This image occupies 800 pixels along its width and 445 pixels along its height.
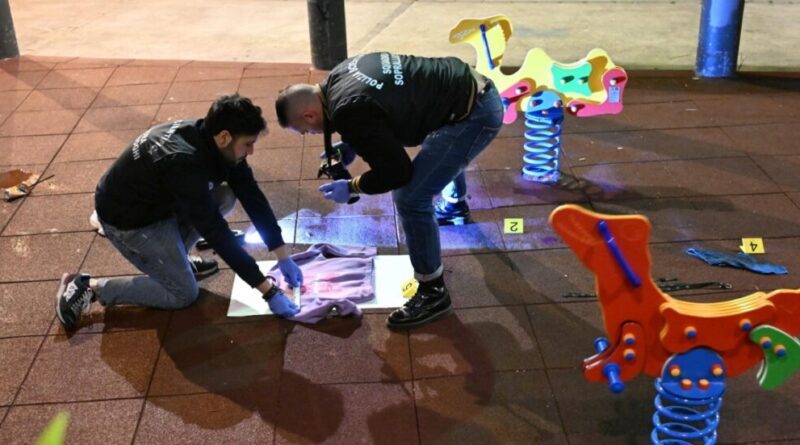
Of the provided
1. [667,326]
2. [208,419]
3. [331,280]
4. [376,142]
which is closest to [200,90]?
[331,280]

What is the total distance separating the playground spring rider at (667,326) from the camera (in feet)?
8.46

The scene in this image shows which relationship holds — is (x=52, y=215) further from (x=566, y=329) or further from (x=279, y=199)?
(x=566, y=329)

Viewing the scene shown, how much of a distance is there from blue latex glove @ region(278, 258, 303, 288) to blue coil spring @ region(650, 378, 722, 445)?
1890 mm

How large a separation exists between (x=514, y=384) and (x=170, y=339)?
1.70 metres

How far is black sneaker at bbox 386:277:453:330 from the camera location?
3.84 meters

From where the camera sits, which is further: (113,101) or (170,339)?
(113,101)

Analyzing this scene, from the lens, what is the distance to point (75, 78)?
287 inches

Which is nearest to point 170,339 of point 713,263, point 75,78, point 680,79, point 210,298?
point 210,298

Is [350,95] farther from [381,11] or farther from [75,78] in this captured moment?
[381,11]

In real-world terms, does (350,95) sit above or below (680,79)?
above

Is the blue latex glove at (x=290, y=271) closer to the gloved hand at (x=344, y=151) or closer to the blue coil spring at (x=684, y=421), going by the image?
the gloved hand at (x=344, y=151)

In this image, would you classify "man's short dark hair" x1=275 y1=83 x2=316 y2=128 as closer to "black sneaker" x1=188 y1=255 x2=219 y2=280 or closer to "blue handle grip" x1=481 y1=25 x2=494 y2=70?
"black sneaker" x1=188 y1=255 x2=219 y2=280

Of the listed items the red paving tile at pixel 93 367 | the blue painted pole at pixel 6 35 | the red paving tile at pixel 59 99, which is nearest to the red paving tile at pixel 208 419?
the red paving tile at pixel 93 367

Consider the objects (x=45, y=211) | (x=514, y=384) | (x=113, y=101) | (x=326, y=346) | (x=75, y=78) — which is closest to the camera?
(x=514, y=384)
